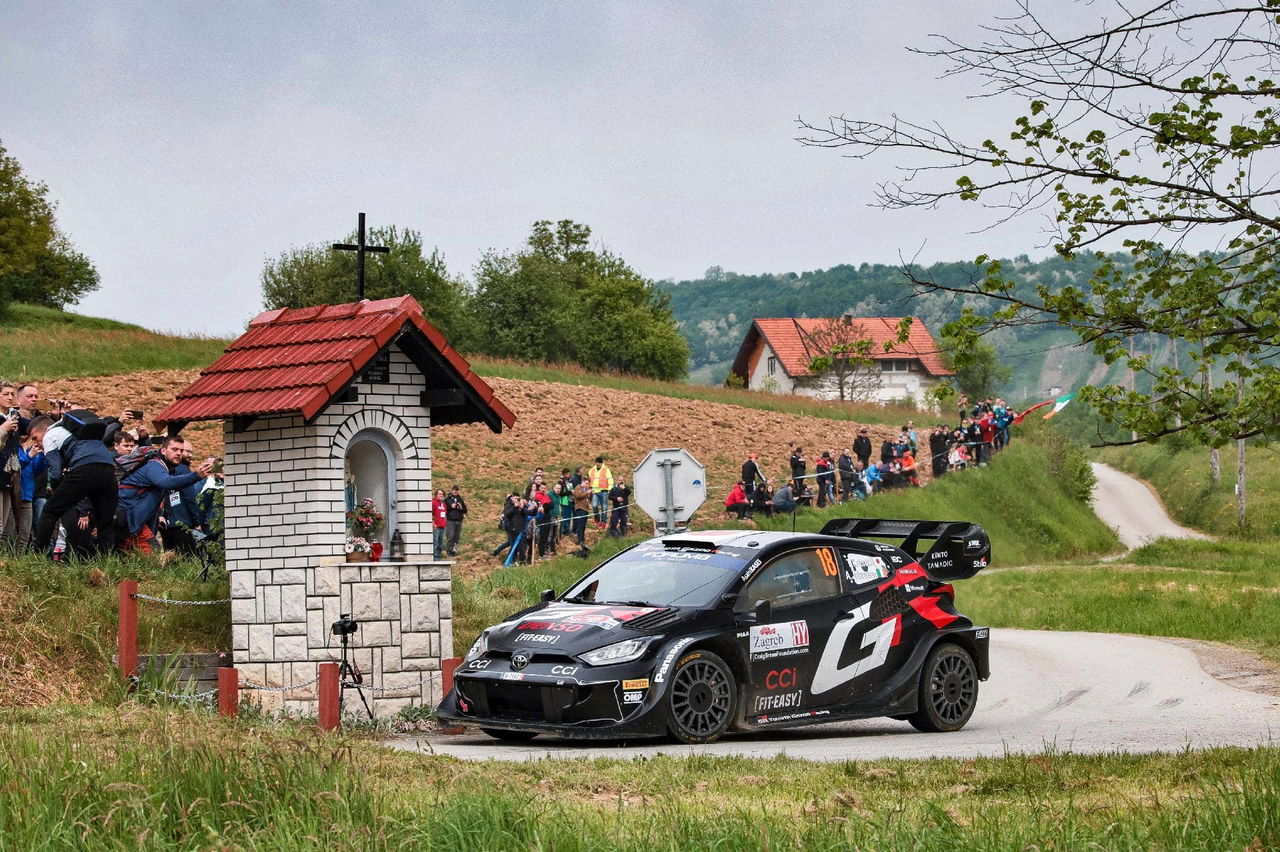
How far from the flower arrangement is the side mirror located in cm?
464

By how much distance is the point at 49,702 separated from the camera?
12.8 m

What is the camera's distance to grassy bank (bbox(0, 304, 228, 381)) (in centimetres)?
4562

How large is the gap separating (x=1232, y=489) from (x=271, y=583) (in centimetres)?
6917

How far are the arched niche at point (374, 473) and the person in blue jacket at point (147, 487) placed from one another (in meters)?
2.05

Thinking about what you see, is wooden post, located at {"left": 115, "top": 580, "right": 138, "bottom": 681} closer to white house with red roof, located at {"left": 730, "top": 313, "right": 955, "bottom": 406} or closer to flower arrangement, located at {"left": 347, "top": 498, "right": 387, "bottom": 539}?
flower arrangement, located at {"left": 347, "top": 498, "right": 387, "bottom": 539}

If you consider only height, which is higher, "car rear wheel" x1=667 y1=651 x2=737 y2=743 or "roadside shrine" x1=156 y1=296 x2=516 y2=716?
"roadside shrine" x1=156 y1=296 x2=516 y2=716

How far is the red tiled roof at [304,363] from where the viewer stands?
579 inches

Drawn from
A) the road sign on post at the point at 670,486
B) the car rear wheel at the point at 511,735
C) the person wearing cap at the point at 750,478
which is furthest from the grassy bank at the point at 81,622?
the person wearing cap at the point at 750,478

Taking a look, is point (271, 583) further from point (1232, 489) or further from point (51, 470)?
point (1232, 489)

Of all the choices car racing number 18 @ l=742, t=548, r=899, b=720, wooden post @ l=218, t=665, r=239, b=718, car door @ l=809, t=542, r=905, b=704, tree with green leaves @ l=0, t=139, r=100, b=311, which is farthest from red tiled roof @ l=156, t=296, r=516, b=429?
tree with green leaves @ l=0, t=139, r=100, b=311

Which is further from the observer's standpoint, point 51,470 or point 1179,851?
point 51,470

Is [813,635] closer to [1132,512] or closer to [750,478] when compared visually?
[750,478]

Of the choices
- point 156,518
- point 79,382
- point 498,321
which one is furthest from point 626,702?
point 498,321

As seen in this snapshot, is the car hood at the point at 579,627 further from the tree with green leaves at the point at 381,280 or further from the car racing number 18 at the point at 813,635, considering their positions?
the tree with green leaves at the point at 381,280
